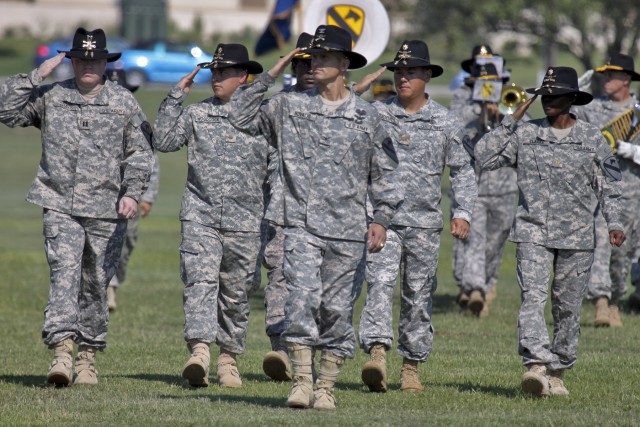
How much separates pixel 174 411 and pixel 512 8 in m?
31.9

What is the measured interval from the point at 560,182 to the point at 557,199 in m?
0.12

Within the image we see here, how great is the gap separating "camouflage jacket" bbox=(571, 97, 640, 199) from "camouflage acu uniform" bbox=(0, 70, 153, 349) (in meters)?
5.49

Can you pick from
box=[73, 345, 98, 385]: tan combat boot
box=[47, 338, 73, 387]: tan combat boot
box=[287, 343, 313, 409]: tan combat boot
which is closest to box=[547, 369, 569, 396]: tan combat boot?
box=[287, 343, 313, 409]: tan combat boot

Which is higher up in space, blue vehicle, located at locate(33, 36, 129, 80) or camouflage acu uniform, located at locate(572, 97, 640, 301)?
blue vehicle, located at locate(33, 36, 129, 80)

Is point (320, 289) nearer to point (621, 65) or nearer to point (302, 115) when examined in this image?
point (302, 115)

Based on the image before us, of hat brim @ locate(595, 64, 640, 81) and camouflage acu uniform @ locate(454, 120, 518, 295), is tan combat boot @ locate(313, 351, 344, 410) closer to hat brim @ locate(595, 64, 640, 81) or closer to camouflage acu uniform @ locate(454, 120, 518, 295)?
hat brim @ locate(595, 64, 640, 81)

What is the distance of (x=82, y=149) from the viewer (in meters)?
10.7

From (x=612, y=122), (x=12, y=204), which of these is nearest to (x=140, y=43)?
(x=12, y=204)

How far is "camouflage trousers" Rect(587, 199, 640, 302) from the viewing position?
1502 cm

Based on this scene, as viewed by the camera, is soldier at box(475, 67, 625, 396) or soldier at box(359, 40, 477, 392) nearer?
soldier at box(475, 67, 625, 396)

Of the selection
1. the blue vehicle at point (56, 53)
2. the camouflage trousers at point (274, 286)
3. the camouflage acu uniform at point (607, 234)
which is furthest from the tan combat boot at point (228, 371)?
the blue vehicle at point (56, 53)

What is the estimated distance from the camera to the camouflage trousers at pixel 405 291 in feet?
34.6

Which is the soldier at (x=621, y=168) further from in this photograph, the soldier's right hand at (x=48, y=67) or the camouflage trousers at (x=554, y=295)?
the soldier's right hand at (x=48, y=67)

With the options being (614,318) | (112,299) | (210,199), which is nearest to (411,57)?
(210,199)
